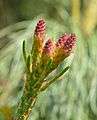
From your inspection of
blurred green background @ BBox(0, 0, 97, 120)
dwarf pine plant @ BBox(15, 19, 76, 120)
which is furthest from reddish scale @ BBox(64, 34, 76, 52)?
blurred green background @ BBox(0, 0, 97, 120)

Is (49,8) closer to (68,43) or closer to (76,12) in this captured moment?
(76,12)

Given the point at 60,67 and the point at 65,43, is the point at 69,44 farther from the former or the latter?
the point at 60,67

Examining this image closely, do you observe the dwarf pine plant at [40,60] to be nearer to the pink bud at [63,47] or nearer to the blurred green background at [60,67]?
the pink bud at [63,47]

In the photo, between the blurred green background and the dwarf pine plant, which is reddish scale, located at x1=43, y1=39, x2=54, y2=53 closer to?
the dwarf pine plant

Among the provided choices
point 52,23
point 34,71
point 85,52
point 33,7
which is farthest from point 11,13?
point 34,71

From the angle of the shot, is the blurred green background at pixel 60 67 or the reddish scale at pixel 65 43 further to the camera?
the blurred green background at pixel 60 67

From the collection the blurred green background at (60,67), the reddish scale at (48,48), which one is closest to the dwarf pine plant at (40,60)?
the reddish scale at (48,48)
